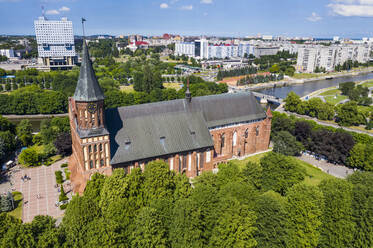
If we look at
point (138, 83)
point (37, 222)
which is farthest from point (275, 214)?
point (138, 83)

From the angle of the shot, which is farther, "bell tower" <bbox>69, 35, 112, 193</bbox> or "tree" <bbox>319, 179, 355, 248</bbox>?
"bell tower" <bbox>69, 35, 112, 193</bbox>

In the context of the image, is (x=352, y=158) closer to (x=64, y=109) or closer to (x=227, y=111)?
(x=227, y=111)

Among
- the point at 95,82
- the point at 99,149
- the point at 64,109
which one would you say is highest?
the point at 95,82

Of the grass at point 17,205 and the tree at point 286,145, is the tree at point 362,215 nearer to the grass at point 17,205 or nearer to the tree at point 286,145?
the tree at point 286,145

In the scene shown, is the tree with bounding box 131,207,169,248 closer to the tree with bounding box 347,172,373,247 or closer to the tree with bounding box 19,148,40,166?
the tree with bounding box 347,172,373,247

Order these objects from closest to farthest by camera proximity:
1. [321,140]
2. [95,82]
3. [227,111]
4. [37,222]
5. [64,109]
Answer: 1. [37,222]
2. [95,82]
3. [227,111]
4. [321,140]
5. [64,109]

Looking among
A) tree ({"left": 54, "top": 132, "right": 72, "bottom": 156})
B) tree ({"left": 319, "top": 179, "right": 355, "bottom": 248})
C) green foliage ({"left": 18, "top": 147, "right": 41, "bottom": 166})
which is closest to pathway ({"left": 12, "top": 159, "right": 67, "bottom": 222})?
green foliage ({"left": 18, "top": 147, "right": 41, "bottom": 166})
